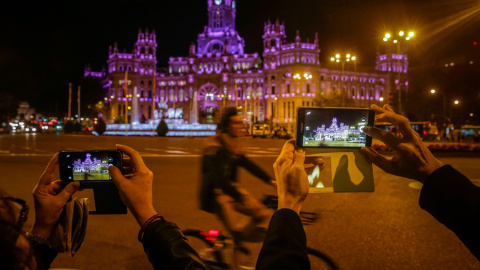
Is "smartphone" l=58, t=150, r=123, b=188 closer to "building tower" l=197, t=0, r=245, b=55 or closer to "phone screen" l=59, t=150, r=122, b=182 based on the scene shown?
"phone screen" l=59, t=150, r=122, b=182

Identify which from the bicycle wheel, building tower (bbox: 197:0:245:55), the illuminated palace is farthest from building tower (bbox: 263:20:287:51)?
the bicycle wheel

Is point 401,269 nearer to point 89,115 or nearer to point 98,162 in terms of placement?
point 98,162

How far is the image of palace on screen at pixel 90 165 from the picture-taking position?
1.88m

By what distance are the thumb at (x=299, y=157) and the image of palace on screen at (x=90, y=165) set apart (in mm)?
953

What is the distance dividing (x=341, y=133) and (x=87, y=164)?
1.35m

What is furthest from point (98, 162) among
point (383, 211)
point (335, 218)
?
point (383, 211)

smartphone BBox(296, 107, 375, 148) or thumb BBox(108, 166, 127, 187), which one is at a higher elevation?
smartphone BBox(296, 107, 375, 148)

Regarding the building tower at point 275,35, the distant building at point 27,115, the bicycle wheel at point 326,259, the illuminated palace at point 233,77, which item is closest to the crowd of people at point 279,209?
the bicycle wheel at point 326,259

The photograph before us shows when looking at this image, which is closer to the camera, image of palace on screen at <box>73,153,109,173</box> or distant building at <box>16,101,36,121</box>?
image of palace on screen at <box>73,153,109,173</box>

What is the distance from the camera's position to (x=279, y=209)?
1.43 meters

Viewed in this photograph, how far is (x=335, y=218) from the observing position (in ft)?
22.1

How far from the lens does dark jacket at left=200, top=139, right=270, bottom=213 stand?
369cm

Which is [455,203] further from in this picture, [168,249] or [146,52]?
[146,52]

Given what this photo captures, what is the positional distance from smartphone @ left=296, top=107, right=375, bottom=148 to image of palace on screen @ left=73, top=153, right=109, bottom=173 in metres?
1.03
